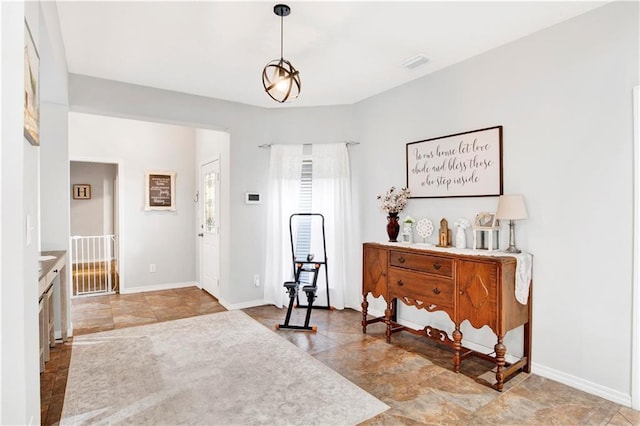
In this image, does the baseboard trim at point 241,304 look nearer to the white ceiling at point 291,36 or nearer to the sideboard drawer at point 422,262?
the sideboard drawer at point 422,262

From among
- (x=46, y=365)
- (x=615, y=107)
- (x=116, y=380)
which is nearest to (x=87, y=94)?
(x=46, y=365)

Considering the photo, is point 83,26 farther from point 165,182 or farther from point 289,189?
point 165,182

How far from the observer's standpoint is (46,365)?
298 centimetres

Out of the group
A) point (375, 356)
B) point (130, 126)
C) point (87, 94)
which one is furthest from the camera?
point (130, 126)

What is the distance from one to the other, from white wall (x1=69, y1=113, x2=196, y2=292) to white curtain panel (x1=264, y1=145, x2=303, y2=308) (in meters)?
2.07

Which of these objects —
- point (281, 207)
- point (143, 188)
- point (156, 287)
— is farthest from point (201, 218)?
point (281, 207)

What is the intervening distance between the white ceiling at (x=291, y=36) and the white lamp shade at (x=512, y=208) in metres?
1.32

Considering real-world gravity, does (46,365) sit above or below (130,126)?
below

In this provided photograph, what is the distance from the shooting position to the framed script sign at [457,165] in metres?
3.12

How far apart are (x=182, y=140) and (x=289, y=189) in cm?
249

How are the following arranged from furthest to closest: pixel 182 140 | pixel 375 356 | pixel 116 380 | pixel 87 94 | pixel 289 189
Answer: pixel 182 140
pixel 289 189
pixel 87 94
pixel 375 356
pixel 116 380

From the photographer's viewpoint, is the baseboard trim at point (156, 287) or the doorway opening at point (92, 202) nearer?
the baseboard trim at point (156, 287)

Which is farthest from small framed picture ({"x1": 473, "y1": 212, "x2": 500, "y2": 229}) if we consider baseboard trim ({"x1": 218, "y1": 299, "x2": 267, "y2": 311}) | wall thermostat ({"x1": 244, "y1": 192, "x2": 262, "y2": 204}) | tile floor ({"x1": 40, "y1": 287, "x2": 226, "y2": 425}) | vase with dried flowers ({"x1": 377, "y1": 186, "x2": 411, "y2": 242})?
tile floor ({"x1": 40, "y1": 287, "x2": 226, "y2": 425})

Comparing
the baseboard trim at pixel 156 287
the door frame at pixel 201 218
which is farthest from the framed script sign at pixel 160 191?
the baseboard trim at pixel 156 287
